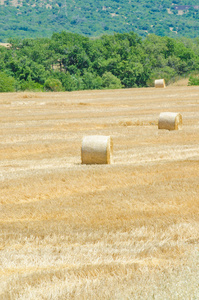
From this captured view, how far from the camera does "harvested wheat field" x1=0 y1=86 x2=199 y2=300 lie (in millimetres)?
5352

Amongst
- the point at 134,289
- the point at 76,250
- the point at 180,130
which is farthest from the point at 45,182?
the point at 180,130

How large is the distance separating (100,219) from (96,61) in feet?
196

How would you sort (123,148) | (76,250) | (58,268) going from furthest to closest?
(123,148), (76,250), (58,268)

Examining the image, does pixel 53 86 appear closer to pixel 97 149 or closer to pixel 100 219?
pixel 97 149

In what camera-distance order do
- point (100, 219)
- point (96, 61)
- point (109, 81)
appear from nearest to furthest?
point (100, 219) → point (109, 81) → point (96, 61)

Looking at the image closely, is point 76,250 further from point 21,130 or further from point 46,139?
point 21,130

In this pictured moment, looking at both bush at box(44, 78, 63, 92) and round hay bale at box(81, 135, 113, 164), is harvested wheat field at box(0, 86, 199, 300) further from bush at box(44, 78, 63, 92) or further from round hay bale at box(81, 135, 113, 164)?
bush at box(44, 78, 63, 92)

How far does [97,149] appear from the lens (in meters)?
13.4

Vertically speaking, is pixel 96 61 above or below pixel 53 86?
below

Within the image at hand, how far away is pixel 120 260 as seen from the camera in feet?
20.2

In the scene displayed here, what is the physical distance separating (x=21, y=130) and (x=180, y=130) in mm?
6788

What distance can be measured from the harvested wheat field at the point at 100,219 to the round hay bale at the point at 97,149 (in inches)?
15.0

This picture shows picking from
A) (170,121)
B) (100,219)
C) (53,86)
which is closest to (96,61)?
(53,86)

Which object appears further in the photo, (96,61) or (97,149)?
(96,61)
